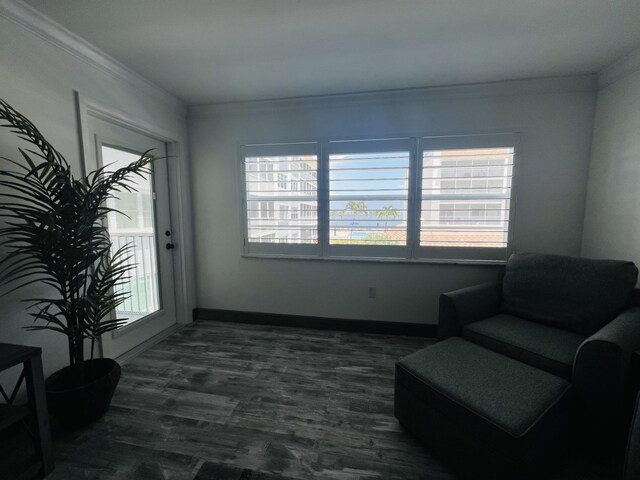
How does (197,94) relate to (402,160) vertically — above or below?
above

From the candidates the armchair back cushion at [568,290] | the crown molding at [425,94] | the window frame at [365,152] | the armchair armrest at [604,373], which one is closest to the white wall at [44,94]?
the crown molding at [425,94]

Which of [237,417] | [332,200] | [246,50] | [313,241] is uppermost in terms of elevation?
[246,50]

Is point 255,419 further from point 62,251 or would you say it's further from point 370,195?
point 370,195

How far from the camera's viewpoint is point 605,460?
1394mm

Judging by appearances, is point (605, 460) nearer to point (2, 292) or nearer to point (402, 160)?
point (402, 160)

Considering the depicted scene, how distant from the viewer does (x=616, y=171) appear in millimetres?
2123

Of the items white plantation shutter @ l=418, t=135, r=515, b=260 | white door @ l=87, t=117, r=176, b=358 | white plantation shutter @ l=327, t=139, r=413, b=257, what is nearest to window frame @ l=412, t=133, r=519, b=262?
white plantation shutter @ l=418, t=135, r=515, b=260

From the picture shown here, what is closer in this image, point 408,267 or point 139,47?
point 139,47

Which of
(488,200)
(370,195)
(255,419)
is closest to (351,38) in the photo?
(370,195)

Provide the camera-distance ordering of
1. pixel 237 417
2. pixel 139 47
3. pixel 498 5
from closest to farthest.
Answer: pixel 498 5 → pixel 237 417 → pixel 139 47

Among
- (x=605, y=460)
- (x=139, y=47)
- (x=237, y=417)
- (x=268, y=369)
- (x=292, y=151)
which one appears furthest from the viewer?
(x=292, y=151)

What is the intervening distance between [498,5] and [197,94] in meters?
2.48

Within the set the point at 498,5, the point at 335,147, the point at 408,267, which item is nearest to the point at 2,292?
the point at 335,147

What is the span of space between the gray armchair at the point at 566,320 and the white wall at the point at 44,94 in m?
2.71
